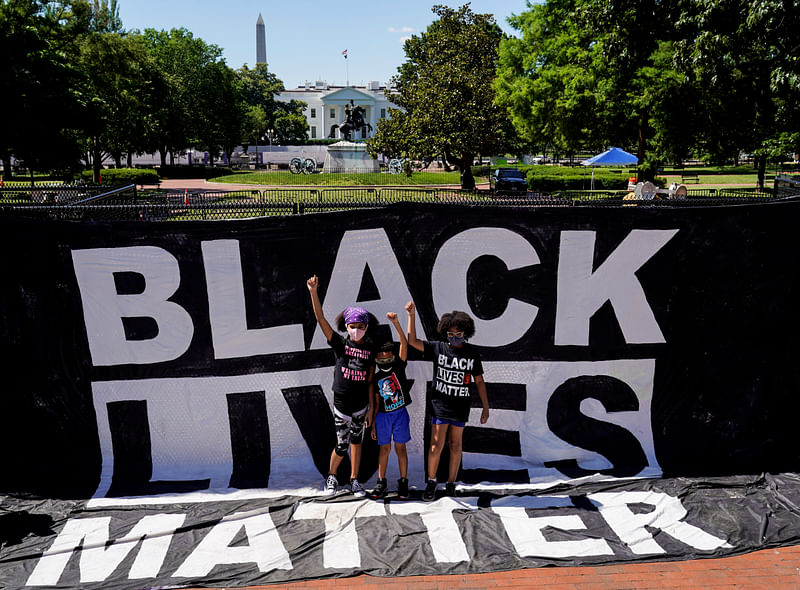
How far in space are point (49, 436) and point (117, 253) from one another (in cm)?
176

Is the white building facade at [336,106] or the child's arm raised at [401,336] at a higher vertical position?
the white building facade at [336,106]

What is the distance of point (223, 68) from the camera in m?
61.2

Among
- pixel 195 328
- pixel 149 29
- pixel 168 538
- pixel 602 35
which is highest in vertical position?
pixel 149 29

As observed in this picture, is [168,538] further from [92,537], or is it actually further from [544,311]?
[544,311]

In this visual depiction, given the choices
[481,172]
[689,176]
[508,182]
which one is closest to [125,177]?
[508,182]

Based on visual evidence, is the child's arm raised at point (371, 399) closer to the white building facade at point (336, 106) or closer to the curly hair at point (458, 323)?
the curly hair at point (458, 323)

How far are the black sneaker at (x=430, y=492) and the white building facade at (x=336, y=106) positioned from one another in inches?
4147

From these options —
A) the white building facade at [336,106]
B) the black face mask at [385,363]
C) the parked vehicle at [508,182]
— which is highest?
the white building facade at [336,106]

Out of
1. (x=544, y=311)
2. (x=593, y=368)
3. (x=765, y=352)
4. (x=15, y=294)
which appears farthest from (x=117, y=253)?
(x=765, y=352)

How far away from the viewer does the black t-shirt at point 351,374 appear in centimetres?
557

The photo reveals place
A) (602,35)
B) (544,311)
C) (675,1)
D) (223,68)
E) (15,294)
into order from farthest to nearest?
1. (223,68)
2. (602,35)
3. (675,1)
4. (544,311)
5. (15,294)

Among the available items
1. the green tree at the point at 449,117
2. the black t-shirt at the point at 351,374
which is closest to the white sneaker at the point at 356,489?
the black t-shirt at the point at 351,374

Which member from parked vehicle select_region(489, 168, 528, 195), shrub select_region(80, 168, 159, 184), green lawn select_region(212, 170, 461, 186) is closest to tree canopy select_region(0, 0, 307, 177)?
→ shrub select_region(80, 168, 159, 184)

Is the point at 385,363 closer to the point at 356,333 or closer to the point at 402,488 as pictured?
the point at 356,333
